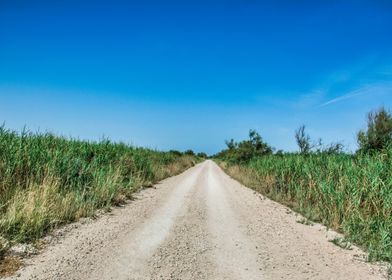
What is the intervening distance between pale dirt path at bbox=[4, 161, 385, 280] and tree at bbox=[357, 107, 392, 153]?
445 inches

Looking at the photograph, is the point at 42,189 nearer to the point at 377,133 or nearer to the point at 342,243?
the point at 342,243

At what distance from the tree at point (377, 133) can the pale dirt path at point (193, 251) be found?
11.3 metres

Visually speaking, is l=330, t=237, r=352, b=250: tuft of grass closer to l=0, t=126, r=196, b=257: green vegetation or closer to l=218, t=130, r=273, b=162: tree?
l=0, t=126, r=196, b=257: green vegetation

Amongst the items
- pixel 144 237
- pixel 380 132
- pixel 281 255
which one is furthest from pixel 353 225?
pixel 380 132

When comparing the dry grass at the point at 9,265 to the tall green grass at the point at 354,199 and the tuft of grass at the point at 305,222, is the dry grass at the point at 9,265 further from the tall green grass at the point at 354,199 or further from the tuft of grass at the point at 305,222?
the tuft of grass at the point at 305,222

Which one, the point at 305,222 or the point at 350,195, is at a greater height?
the point at 350,195

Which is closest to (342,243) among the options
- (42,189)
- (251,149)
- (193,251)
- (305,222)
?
(305,222)

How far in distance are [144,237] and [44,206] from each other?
2.77 meters

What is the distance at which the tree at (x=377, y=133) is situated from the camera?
2044cm

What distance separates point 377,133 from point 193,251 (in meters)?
18.3

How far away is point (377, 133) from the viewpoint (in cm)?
2175

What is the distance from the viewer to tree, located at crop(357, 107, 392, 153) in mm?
20438

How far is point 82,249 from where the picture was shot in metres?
7.35

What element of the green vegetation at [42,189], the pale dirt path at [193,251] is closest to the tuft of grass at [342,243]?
the pale dirt path at [193,251]
